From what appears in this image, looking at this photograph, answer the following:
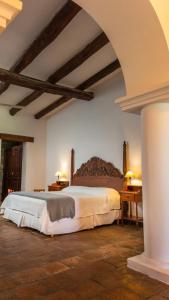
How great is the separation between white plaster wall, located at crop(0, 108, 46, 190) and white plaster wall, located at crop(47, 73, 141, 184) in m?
0.24

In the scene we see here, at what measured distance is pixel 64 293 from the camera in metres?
2.08

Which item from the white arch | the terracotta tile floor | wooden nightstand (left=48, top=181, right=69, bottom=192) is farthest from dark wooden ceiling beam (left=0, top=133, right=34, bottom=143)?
the white arch

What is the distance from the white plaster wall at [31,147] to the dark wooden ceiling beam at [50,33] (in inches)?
106

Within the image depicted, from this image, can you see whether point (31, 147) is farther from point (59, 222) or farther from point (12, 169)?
point (59, 222)

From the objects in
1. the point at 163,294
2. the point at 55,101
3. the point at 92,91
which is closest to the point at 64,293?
the point at 163,294

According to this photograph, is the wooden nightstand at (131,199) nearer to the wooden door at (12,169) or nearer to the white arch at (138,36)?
the white arch at (138,36)

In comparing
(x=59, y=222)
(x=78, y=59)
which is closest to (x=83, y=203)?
(x=59, y=222)

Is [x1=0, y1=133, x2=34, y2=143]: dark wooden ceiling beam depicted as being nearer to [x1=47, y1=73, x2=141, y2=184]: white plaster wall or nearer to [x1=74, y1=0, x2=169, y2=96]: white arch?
[x1=47, y1=73, x2=141, y2=184]: white plaster wall

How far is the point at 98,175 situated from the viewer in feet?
19.9

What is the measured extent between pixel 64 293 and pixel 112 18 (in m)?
2.60

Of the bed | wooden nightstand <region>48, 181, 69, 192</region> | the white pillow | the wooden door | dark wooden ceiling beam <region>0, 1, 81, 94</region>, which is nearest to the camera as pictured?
dark wooden ceiling beam <region>0, 1, 81, 94</region>

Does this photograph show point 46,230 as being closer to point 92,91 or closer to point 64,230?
point 64,230

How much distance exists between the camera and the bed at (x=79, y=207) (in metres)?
4.19

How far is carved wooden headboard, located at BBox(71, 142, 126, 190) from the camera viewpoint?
18.4ft
